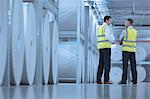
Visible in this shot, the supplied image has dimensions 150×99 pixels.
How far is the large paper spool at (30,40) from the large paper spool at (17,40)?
0.74 feet

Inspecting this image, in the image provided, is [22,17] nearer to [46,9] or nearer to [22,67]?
[22,67]

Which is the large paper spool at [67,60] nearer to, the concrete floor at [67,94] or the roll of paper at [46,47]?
the roll of paper at [46,47]

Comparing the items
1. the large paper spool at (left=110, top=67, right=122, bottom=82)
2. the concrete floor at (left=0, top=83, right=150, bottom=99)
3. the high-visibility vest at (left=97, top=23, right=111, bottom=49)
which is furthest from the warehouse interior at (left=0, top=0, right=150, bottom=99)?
the large paper spool at (left=110, top=67, right=122, bottom=82)

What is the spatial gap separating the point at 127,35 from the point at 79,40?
5.31 feet

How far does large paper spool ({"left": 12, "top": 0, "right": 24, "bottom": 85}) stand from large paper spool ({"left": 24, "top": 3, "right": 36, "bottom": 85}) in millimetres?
225

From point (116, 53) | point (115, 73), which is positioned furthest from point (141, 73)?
point (116, 53)

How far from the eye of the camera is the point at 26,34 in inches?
157

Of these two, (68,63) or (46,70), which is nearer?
(46,70)

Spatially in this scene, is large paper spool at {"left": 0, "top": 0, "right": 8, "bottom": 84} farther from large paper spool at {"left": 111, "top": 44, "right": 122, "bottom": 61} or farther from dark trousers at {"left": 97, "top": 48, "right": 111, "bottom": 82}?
large paper spool at {"left": 111, "top": 44, "right": 122, "bottom": 61}

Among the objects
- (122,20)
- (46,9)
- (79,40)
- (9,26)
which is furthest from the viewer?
(122,20)

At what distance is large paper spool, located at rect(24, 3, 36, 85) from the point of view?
3.96 metres

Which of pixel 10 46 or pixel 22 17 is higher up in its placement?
pixel 22 17

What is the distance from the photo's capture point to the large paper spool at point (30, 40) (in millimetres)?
3955

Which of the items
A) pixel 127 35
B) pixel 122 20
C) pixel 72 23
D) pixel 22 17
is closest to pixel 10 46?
pixel 22 17
